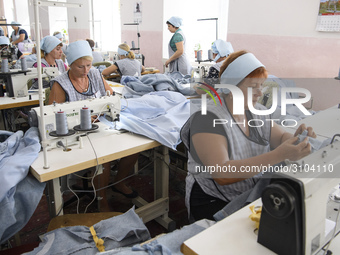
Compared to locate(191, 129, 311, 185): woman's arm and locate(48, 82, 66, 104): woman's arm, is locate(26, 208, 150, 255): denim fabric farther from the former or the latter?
locate(48, 82, 66, 104): woman's arm

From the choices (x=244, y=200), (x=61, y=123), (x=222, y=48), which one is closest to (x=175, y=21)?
(x=222, y=48)

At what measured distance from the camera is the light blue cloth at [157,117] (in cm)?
193

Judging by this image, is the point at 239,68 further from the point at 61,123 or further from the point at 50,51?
the point at 50,51

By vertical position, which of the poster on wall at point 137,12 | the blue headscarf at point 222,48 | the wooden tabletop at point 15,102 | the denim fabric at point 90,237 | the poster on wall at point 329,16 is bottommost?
the denim fabric at point 90,237

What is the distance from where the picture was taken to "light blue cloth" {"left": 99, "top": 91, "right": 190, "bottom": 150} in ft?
6.33

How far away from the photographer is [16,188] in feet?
4.80

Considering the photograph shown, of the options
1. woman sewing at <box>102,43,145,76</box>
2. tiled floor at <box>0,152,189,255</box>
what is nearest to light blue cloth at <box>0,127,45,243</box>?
tiled floor at <box>0,152,189,255</box>

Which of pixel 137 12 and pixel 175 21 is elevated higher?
pixel 137 12

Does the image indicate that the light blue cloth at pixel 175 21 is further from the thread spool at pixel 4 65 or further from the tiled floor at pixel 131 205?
the thread spool at pixel 4 65

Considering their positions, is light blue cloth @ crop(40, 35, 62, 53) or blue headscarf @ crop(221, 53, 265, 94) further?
light blue cloth @ crop(40, 35, 62, 53)

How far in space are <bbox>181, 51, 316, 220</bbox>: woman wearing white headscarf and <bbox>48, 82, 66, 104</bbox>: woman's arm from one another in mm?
1280

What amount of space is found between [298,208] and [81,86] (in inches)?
81.7

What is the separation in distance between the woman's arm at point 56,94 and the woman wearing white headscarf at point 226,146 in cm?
128

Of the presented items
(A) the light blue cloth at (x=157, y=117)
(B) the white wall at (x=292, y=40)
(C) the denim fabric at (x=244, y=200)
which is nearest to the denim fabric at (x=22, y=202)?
(A) the light blue cloth at (x=157, y=117)
